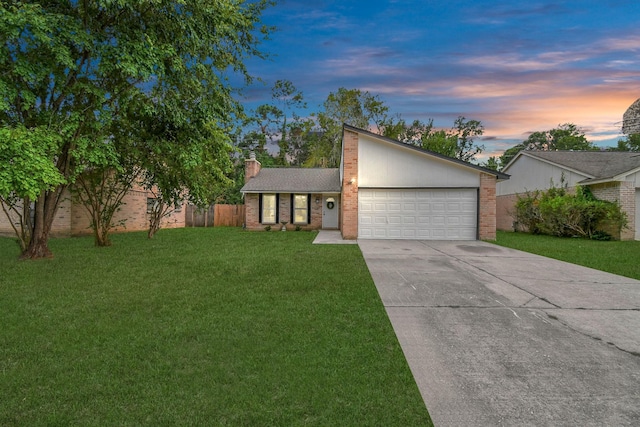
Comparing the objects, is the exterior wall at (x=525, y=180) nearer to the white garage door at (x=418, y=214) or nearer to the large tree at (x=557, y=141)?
the white garage door at (x=418, y=214)

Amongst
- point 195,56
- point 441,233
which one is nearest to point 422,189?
point 441,233

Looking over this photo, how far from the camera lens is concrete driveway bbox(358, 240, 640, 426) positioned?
2.47m

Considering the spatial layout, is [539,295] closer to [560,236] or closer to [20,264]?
Result: [20,264]

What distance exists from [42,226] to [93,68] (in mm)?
4616

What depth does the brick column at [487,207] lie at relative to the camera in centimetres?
1354

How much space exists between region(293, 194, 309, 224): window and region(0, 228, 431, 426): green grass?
42.5ft

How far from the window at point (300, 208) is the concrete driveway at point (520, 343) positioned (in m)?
12.7

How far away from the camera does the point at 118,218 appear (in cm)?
1811

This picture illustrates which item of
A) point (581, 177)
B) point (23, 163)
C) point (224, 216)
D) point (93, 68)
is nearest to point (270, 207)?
point (224, 216)

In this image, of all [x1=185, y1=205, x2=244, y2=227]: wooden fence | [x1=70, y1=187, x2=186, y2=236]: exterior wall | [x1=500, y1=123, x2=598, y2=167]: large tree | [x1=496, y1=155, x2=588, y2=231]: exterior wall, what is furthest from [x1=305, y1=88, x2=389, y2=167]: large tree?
[x1=500, y1=123, x2=598, y2=167]: large tree

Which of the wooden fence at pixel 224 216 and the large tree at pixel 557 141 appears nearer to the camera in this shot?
the wooden fence at pixel 224 216

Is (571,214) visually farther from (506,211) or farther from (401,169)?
(401,169)

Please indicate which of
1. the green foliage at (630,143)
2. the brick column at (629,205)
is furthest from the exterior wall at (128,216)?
the green foliage at (630,143)

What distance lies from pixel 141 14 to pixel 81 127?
321 centimetres
